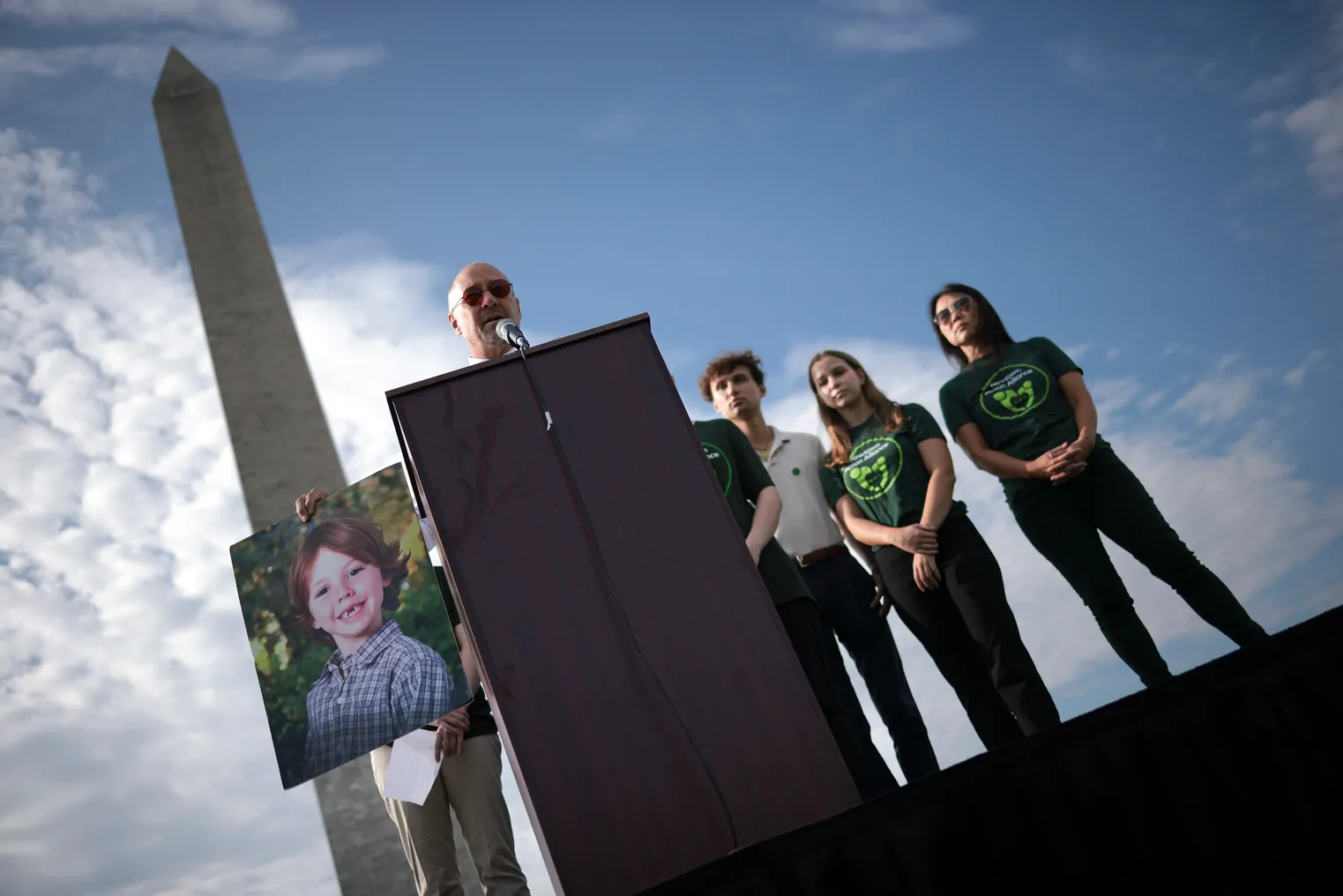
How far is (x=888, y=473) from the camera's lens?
2678 mm

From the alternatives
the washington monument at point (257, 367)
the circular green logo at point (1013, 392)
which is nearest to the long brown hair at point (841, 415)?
the circular green logo at point (1013, 392)

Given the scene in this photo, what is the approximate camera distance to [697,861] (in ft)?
4.17

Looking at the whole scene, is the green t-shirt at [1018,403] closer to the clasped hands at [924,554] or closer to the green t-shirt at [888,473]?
the green t-shirt at [888,473]

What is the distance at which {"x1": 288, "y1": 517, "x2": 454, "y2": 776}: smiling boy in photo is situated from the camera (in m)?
1.74

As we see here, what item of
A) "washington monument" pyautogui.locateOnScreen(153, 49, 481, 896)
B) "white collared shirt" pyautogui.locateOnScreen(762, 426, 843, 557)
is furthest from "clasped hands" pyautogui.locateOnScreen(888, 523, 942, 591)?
"washington monument" pyautogui.locateOnScreen(153, 49, 481, 896)

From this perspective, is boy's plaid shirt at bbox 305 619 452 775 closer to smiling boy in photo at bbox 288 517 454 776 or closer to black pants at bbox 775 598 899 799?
smiling boy in photo at bbox 288 517 454 776

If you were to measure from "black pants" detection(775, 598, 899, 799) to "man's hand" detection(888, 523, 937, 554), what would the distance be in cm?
34

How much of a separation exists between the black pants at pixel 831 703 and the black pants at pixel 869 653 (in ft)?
0.37

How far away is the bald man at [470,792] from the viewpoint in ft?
7.22

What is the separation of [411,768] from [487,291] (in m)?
1.09

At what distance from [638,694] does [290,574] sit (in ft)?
2.92

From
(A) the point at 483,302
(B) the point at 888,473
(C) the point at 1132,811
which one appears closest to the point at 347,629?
(A) the point at 483,302

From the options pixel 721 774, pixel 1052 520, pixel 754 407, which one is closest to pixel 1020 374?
pixel 1052 520

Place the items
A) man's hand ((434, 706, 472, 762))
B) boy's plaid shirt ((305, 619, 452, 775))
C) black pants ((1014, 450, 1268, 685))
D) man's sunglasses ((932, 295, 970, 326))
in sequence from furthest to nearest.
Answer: man's sunglasses ((932, 295, 970, 326)) → black pants ((1014, 450, 1268, 685)) → man's hand ((434, 706, 472, 762)) → boy's plaid shirt ((305, 619, 452, 775))
